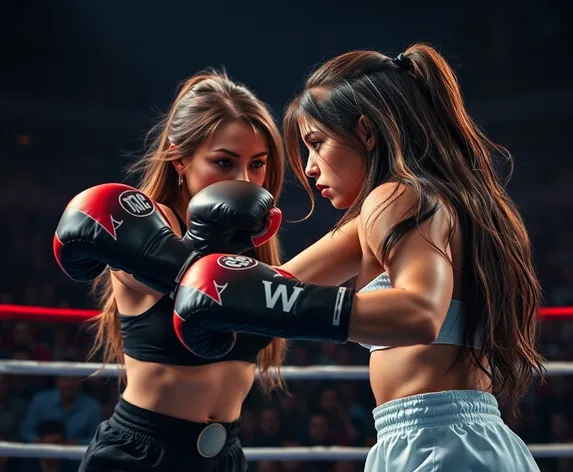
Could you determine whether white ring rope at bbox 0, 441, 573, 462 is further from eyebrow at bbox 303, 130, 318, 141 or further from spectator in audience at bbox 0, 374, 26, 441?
spectator in audience at bbox 0, 374, 26, 441

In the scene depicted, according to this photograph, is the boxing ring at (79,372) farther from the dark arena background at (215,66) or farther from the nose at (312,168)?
the dark arena background at (215,66)

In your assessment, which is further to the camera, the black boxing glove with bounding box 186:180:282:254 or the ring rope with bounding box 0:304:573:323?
the ring rope with bounding box 0:304:573:323

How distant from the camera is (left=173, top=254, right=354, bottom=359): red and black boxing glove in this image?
0.81 m

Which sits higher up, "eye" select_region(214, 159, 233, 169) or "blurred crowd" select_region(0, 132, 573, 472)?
"eye" select_region(214, 159, 233, 169)

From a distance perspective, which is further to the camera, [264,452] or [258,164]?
[264,452]

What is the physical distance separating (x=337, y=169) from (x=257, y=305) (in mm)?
300

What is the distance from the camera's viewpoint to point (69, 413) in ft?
9.71

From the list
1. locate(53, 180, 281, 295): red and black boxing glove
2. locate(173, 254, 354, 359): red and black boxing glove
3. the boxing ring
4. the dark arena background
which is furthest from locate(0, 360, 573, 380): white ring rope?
the dark arena background

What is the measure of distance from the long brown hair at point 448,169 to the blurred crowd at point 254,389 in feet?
1.83

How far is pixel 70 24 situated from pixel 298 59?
2.22 m

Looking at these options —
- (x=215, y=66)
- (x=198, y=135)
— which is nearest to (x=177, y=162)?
(x=198, y=135)

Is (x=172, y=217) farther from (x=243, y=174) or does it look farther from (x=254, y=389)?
(x=254, y=389)

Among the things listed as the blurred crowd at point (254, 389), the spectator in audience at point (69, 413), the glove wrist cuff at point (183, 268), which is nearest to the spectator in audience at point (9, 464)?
the blurred crowd at point (254, 389)

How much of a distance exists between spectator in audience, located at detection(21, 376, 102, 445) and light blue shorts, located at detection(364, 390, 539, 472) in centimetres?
215
